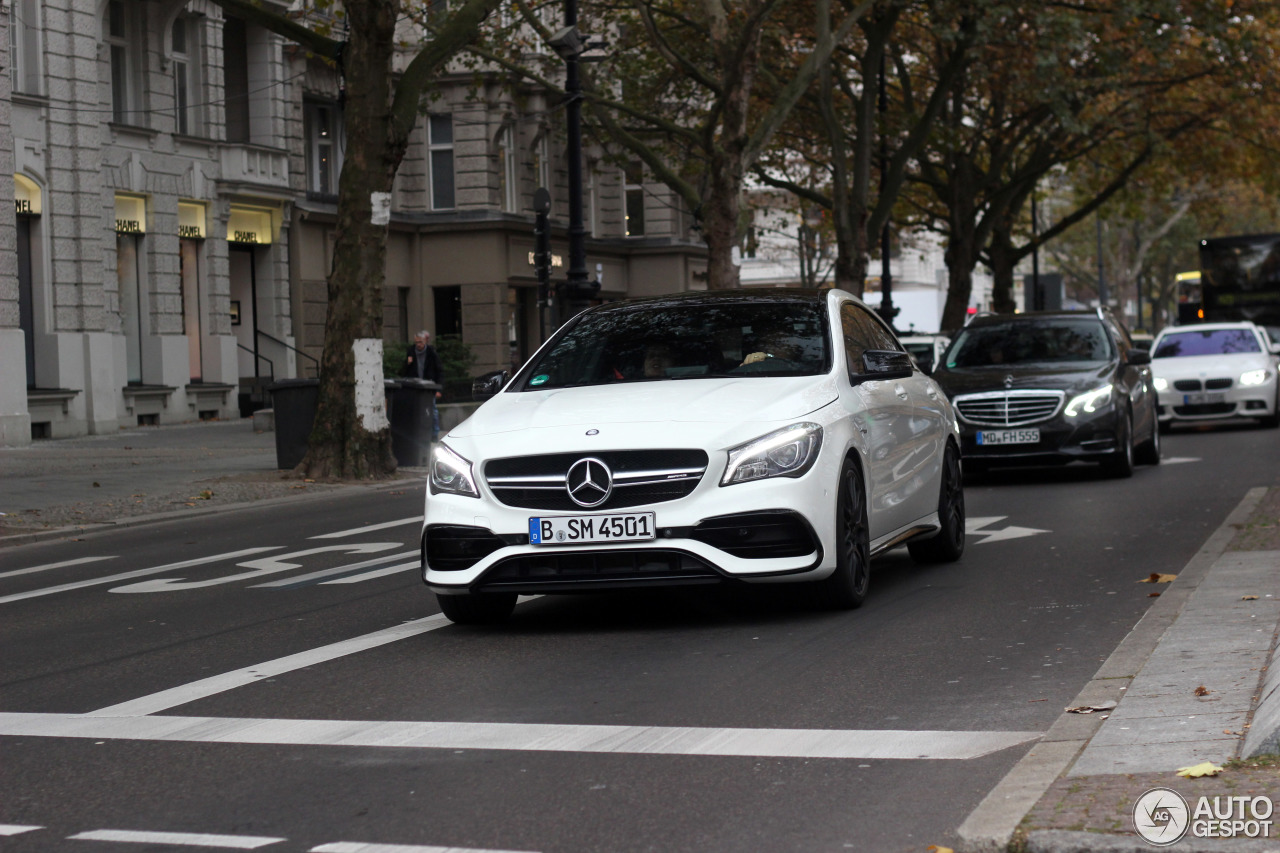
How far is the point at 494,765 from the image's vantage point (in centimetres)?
554

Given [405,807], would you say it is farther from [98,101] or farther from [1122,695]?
[98,101]

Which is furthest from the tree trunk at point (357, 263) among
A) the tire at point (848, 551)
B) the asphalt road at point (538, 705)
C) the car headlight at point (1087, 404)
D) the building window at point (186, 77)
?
the building window at point (186, 77)

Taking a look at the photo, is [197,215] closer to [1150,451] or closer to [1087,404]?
[1150,451]

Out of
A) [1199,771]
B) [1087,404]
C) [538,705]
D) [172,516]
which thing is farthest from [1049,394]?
[1199,771]

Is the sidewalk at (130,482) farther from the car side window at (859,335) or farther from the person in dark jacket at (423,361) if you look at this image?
the car side window at (859,335)

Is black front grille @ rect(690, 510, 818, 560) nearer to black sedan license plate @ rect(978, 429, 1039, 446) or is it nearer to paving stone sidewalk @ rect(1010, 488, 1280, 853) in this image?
paving stone sidewalk @ rect(1010, 488, 1280, 853)

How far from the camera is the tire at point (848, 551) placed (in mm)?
8297

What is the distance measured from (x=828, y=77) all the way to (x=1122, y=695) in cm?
3032

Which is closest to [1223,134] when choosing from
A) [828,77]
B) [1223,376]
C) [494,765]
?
[828,77]

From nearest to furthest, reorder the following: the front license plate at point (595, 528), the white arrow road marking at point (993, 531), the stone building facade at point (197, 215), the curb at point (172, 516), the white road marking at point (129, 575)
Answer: the front license plate at point (595, 528)
the white road marking at point (129, 575)
the white arrow road marking at point (993, 531)
the curb at point (172, 516)
the stone building facade at point (197, 215)

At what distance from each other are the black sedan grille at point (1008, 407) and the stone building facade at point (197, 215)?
1261 cm

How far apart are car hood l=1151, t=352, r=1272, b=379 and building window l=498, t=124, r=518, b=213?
22.1m

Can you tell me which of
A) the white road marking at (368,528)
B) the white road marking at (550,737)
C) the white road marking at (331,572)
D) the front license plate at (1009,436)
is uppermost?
the front license plate at (1009,436)

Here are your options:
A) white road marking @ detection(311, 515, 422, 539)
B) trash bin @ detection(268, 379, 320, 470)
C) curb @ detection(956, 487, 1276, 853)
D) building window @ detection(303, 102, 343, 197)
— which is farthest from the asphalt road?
building window @ detection(303, 102, 343, 197)
